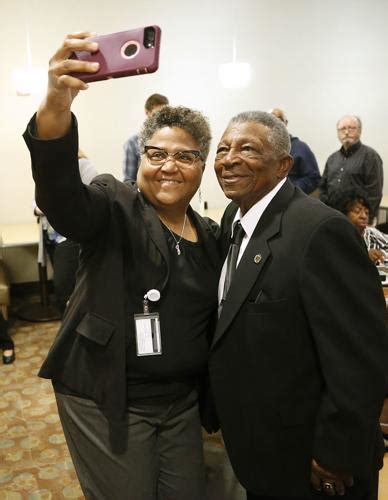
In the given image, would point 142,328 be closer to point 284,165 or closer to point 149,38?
point 284,165

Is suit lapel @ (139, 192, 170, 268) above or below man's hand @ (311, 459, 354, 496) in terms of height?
above

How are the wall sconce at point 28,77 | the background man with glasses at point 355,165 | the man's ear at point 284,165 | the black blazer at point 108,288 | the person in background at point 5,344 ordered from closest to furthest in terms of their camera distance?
1. the black blazer at point 108,288
2. the man's ear at point 284,165
3. the person in background at point 5,344
4. the wall sconce at point 28,77
5. the background man with glasses at point 355,165

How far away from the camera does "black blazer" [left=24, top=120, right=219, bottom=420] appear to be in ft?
3.93

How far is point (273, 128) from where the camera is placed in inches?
50.4

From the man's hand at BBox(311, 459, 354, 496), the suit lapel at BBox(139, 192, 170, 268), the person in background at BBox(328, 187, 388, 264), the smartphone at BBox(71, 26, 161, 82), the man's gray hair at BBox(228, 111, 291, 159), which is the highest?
the smartphone at BBox(71, 26, 161, 82)

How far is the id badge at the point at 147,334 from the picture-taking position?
124 centimetres

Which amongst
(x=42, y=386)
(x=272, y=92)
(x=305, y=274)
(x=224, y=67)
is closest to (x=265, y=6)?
A: (x=272, y=92)

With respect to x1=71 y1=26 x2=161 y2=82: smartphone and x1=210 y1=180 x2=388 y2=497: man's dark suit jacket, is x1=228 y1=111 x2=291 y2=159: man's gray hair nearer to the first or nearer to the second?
x1=210 y1=180 x2=388 y2=497: man's dark suit jacket

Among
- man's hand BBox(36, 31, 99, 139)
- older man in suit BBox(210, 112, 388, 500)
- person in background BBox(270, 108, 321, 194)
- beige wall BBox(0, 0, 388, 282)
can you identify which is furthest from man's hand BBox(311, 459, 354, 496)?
beige wall BBox(0, 0, 388, 282)

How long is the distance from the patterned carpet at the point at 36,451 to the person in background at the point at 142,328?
89 cm

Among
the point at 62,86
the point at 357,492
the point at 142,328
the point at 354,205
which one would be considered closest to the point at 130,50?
the point at 62,86

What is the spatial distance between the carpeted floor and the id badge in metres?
1.02

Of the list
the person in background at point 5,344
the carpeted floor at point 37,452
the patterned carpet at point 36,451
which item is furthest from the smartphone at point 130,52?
the person in background at point 5,344

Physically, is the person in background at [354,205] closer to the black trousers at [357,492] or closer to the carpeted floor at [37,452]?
the carpeted floor at [37,452]
